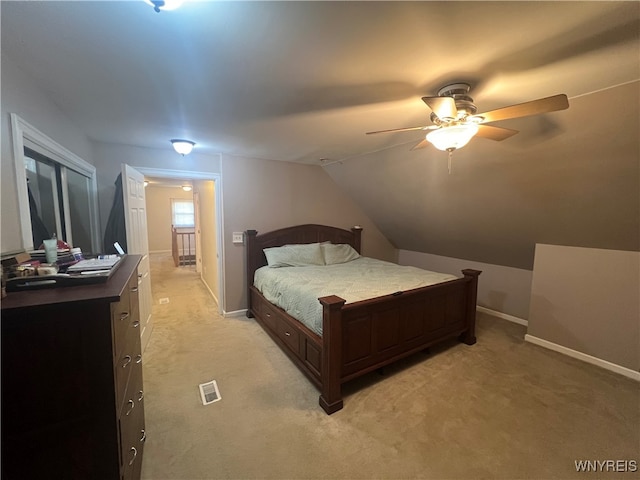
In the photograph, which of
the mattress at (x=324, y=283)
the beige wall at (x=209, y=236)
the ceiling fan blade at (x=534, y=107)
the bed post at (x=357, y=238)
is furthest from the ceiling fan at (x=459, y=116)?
the beige wall at (x=209, y=236)

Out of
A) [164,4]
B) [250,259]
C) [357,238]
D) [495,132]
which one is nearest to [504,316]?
[357,238]

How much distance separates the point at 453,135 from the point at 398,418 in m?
2.03

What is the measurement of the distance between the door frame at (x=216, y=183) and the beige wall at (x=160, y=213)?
6.02 metres

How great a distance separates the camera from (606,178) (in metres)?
2.14

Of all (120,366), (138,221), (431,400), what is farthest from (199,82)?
(431,400)

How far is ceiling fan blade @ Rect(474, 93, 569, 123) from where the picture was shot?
4.27ft

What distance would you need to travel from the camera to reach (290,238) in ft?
13.4

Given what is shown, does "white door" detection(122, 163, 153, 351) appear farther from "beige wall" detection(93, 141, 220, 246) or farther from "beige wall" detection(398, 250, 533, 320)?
"beige wall" detection(398, 250, 533, 320)

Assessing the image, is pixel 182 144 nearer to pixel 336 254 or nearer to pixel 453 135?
pixel 336 254

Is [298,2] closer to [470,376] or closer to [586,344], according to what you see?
[470,376]

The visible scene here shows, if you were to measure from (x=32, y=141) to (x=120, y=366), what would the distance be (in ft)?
5.06

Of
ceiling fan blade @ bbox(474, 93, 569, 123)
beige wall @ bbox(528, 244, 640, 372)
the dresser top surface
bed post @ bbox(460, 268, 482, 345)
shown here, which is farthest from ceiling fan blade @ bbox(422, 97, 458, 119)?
beige wall @ bbox(528, 244, 640, 372)

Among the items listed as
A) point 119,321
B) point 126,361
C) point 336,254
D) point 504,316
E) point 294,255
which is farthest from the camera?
point 336,254

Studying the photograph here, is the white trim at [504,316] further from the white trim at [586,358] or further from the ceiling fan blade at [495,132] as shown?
the ceiling fan blade at [495,132]
